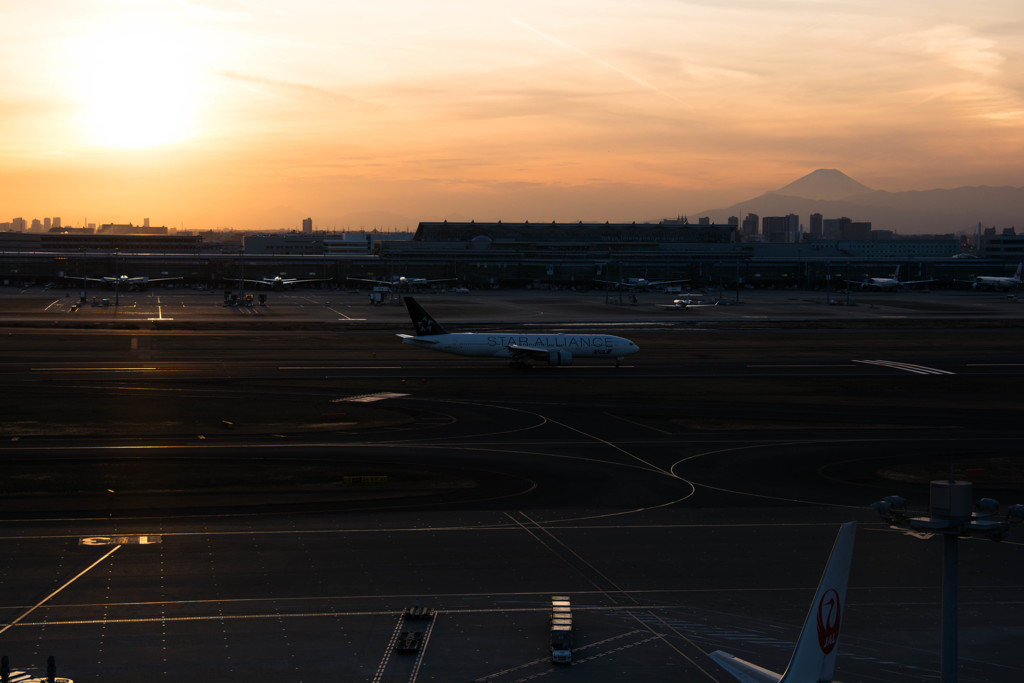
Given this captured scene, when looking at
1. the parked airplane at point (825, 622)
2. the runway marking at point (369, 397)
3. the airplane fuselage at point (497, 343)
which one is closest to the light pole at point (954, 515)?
the parked airplane at point (825, 622)

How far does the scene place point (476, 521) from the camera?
38.2 metres

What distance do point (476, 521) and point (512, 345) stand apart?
46.8m

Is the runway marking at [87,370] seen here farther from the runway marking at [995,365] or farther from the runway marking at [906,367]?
the runway marking at [995,365]

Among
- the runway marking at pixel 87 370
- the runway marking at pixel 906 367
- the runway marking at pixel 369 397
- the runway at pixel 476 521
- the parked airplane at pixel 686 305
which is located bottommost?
the runway at pixel 476 521

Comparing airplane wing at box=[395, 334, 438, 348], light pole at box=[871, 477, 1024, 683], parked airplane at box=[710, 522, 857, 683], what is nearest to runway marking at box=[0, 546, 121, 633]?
parked airplane at box=[710, 522, 857, 683]

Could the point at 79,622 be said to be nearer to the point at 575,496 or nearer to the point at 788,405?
the point at 575,496

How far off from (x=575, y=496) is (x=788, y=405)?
2992 cm

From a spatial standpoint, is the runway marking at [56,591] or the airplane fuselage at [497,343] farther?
the airplane fuselage at [497,343]

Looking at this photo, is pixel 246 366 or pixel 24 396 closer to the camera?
pixel 24 396

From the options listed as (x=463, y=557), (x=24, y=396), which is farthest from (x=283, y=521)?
(x=24, y=396)

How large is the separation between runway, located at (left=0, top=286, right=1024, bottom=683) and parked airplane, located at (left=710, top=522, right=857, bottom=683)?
8251mm

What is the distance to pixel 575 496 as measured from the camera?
42.5 m

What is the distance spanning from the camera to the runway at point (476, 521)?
26.1m

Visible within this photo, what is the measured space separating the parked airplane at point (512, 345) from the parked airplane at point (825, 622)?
6695 centimetres
